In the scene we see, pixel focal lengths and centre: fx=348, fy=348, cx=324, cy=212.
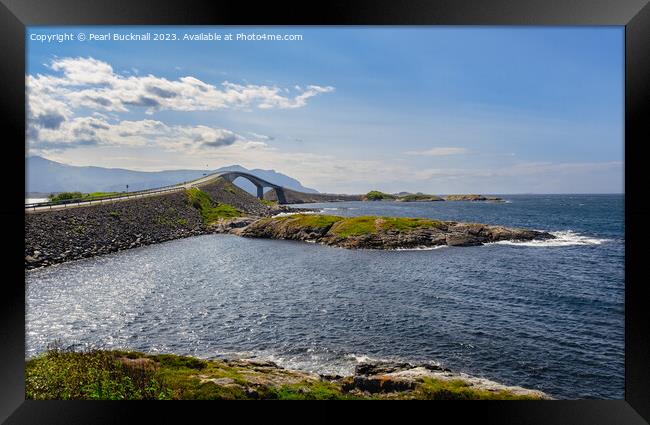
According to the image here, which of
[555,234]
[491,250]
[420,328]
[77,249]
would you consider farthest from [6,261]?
[555,234]

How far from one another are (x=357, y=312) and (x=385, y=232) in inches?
1415

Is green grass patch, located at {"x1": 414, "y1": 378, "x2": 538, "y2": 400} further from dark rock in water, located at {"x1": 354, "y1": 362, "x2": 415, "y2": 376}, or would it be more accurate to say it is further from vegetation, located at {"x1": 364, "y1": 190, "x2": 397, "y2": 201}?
vegetation, located at {"x1": 364, "y1": 190, "x2": 397, "y2": 201}

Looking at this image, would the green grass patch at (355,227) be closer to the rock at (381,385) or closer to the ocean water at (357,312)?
the ocean water at (357,312)

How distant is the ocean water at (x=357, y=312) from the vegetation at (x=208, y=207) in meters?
30.7

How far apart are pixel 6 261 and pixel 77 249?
1369 inches

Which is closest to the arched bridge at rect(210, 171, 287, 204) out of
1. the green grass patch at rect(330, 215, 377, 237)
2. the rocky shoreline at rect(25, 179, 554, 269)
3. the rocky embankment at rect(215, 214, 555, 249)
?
the rocky shoreline at rect(25, 179, 554, 269)

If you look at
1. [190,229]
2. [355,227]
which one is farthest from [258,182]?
[355,227]

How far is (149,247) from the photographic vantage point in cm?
5159

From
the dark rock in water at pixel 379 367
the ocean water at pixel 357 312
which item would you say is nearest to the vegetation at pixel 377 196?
the ocean water at pixel 357 312

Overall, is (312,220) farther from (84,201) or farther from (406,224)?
(84,201)

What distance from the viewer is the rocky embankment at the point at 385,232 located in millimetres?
58562

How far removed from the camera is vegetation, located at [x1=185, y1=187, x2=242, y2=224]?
76.8 m

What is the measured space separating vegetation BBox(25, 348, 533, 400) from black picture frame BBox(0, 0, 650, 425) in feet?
Result: 2.97
